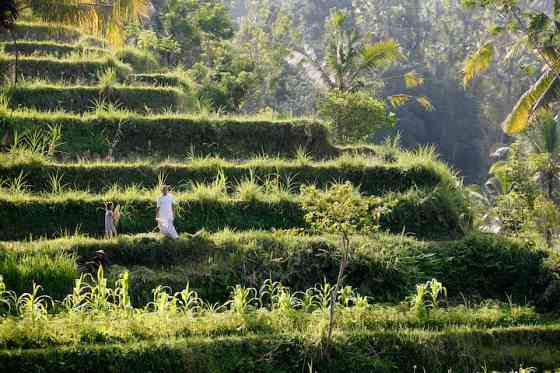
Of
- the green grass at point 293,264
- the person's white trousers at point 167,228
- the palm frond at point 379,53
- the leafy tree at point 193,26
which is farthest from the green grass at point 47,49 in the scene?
the green grass at point 293,264

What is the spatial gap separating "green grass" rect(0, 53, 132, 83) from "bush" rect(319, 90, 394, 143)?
6.11 m

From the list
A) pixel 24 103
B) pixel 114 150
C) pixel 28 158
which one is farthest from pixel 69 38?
pixel 28 158

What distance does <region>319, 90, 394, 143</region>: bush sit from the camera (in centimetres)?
2398

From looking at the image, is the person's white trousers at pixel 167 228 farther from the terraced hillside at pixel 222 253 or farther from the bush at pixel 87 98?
the bush at pixel 87 98

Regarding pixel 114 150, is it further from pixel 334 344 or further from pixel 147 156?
pixel 334 344

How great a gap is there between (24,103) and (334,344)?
11.7 meters

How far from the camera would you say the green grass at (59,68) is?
857 inches

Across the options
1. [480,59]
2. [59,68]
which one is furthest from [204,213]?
[480,59]

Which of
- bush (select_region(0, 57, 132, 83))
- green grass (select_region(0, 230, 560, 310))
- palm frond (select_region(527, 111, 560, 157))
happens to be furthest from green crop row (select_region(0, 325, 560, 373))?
palm frond (select_region(527, 111, 560, 157))

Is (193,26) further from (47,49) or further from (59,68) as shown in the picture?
(59,68)

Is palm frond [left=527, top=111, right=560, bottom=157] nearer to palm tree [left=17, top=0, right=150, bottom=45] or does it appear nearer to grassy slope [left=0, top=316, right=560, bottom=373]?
palm tree [left=17, top=0, right=150, bottom=45]

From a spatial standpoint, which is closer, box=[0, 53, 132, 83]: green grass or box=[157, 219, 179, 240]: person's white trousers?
box=[157, 219, 179, 240]: person's white trousers

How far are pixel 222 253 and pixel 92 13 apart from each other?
6.68 metres

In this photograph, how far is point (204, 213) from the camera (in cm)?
1599
